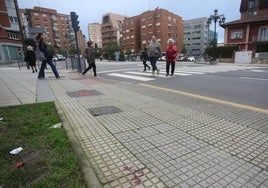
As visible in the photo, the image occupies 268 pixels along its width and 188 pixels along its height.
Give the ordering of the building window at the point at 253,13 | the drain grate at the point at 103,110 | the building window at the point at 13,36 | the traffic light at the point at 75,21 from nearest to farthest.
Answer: the drain grate at the point at 103,110 < the traffic light at the point at 75,21 < the building window at the point at 13,36 < the building window at the point at 253,13

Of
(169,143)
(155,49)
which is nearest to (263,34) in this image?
(155,49)

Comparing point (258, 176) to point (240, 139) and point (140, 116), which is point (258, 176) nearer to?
point (240, 139)

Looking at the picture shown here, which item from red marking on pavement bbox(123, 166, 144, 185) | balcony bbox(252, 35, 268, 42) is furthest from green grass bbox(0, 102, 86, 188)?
balcony bbox(252, 35, 268, 42)

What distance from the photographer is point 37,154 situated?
8.44ft

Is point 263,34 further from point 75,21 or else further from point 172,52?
point 75,21

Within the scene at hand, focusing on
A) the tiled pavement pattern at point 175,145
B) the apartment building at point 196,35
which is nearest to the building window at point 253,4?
the tiled pavement pattern at point 175,145

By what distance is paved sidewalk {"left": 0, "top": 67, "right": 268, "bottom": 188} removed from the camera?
7.02ft

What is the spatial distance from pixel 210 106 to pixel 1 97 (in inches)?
233

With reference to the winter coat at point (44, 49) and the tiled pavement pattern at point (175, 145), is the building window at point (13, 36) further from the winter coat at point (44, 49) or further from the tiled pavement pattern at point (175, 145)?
the tiled pavement pattern at point (175, 145)

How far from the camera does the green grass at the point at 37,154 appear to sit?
2.05 meters

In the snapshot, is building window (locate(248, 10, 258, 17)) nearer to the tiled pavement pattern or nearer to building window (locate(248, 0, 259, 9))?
building window (locate(248, 0, 259, 9))

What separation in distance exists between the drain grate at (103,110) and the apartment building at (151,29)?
71.0 metres

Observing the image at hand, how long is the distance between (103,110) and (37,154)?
2.14 meters

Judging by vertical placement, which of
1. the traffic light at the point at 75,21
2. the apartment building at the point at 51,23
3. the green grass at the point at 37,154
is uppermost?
the apartment building at the point at 51,23
